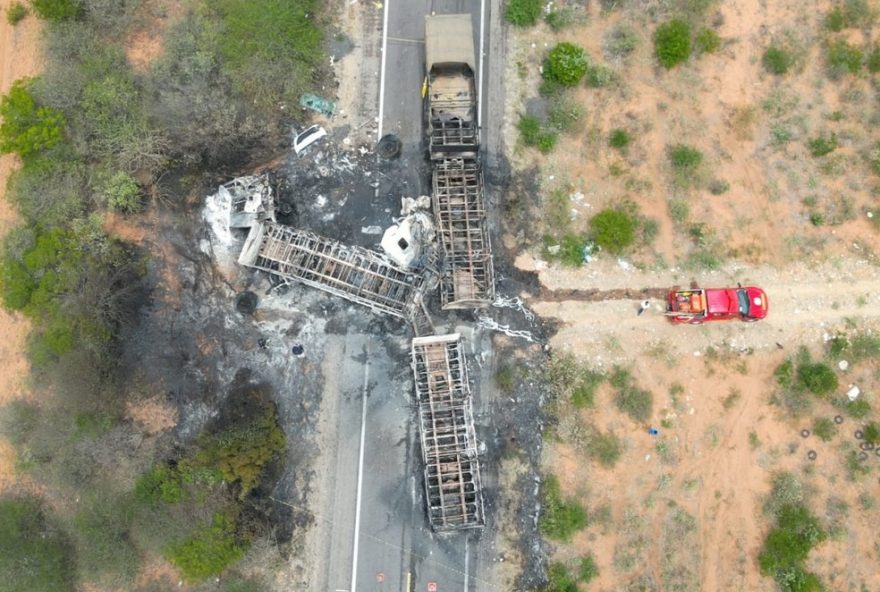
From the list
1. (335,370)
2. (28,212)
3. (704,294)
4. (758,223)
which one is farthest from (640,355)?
(28,212)

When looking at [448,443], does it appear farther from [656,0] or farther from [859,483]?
[656,0]

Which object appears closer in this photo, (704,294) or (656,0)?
(704,294)

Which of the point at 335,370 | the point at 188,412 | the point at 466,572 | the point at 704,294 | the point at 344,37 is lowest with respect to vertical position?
the point at 466,572

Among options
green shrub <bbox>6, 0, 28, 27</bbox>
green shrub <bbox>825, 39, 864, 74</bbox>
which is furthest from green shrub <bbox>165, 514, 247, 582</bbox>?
green shrub <bbox>825, 39, 864, 74</bbox>

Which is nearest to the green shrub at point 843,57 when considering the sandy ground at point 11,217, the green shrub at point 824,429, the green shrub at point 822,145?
the green shrub at point 822,145

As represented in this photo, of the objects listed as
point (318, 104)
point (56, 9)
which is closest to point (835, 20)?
point (318, 104)

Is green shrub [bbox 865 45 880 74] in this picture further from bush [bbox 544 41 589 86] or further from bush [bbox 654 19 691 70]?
bush [bbox 544 41 589 86]
